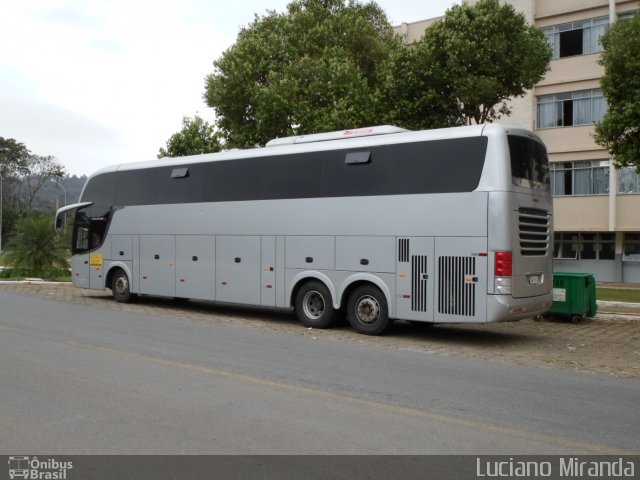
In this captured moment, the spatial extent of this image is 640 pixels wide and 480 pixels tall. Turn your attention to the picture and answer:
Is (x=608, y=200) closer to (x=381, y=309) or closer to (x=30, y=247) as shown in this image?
(x=381, y=309)

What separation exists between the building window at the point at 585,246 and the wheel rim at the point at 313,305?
67.3 feet

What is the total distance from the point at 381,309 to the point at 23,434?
8.11 m

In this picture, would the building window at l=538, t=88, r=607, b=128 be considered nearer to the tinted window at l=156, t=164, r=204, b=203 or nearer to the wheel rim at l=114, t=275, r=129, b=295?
the tinted window at l=156, t=164, r=204, b=203

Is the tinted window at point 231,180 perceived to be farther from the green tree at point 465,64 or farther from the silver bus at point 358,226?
the green tree at point 465,64

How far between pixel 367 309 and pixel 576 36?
79.5 ft

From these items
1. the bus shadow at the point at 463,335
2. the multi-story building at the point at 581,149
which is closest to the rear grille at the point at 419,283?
the bus shadow at the point at 463,335

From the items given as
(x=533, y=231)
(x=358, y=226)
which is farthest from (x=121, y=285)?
(x=533, y=231)

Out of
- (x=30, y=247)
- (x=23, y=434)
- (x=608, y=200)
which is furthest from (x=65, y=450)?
(x=608, y=200)

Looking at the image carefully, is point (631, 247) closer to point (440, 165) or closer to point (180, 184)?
point (440, 165)

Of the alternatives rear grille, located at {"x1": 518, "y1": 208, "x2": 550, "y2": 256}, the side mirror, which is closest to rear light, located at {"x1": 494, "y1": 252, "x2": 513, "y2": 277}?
rear grille, located at {"x1": 518, "y1": 208, "x2": 550, "y2": 256}

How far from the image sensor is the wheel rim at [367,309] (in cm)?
1299

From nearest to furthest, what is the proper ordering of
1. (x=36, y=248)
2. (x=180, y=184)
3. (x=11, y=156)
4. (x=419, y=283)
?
(x=419, y=283) < (x=180, y=184) < (x=36, y=248) < (x=11, y=156)

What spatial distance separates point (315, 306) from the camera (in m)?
14.2

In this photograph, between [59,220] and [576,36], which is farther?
[576,36]
